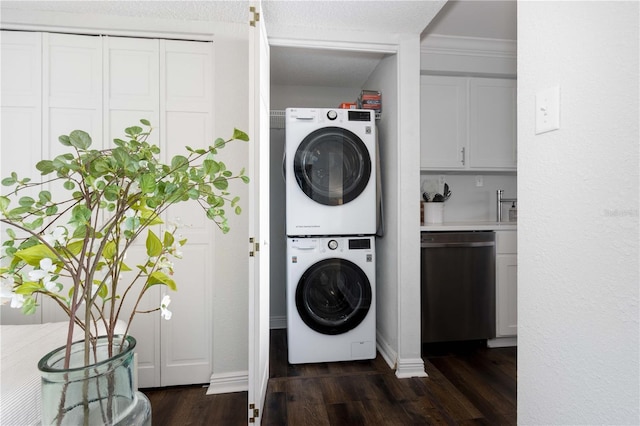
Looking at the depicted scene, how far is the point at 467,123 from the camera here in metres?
2.83

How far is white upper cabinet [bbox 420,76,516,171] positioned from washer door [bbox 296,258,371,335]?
1226 mm

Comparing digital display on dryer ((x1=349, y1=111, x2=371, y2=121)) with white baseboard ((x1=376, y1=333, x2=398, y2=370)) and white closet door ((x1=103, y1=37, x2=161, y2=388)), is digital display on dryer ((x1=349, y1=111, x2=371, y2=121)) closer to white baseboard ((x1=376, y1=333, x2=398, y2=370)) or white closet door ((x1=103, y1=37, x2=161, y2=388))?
white closet door ((x1=103, y1=37, x2=161, y2=388))

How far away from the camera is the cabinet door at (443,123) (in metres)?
2.78

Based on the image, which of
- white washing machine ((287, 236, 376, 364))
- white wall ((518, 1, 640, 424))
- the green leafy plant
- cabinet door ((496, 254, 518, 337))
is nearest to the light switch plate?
white wall ((518, 1, 640, 424))

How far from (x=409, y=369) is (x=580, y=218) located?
1.71 metres

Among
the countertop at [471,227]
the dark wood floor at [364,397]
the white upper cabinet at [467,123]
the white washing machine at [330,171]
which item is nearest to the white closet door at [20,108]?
the dark wood floor at [364,397]

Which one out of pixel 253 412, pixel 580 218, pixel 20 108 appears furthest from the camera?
pixel 20 108

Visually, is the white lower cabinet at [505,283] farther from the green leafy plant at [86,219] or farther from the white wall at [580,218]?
the green leafy plant at [86,219]

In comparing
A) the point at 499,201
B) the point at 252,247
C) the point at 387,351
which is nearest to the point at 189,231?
the point at 252,247

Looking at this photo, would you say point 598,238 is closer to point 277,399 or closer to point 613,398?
point 613,398

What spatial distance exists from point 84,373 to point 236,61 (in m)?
1.98

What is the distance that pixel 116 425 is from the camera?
0.50 meters

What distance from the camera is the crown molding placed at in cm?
261

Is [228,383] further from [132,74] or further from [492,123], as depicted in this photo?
[492,123]
